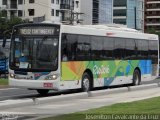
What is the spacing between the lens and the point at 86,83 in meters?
25.0

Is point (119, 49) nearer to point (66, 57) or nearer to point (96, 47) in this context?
point (96, 47)

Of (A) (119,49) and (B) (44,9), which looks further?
(B) (44,9)

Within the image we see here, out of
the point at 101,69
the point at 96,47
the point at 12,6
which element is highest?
the point at 12,6

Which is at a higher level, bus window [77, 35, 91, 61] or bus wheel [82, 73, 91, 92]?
bus window [77, 35, 91, 61]

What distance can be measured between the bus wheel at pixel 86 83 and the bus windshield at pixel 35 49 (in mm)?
2602

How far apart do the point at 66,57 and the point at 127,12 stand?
413ft

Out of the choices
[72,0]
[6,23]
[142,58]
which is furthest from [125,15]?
[142,58]

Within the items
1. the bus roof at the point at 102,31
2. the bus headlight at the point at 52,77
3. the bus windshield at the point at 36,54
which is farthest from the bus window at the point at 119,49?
the bus headlight at the point at 52,77

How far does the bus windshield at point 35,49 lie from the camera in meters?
22.7

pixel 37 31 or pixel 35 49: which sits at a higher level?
pixel 37 31

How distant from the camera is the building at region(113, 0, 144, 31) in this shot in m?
145

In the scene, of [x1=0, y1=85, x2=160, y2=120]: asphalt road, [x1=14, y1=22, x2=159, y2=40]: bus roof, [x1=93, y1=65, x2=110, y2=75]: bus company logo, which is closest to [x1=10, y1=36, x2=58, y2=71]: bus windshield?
[x1=14, y1=22, x2=159, y2=40]: bus roof

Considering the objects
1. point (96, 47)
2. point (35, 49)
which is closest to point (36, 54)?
point (35, 49)

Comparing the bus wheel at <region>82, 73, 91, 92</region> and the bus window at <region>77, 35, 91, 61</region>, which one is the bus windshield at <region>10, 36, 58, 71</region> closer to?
the bus window at <region>77, 35, 91, 61</region>
